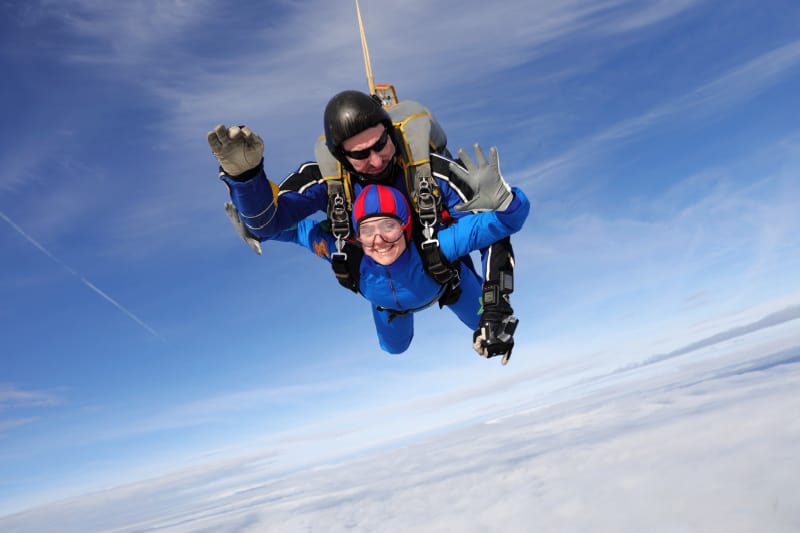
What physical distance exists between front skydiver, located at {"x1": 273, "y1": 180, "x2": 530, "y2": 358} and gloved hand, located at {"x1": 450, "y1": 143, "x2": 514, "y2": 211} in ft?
0.28

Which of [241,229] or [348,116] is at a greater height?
[348,116]

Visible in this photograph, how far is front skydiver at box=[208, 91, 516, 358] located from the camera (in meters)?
3.48

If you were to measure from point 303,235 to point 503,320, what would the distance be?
1830mm

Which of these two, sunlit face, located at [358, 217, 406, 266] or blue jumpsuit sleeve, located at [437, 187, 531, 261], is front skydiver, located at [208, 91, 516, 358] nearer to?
blue jumpsuit sleeve, located at [437, 187, 531, 261]

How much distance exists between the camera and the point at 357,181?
4121mm

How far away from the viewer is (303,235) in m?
A: 4.47

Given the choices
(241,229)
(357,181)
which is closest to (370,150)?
(357,181)

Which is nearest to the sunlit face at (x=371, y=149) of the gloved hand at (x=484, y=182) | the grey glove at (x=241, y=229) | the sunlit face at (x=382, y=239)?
the sunlit face at (x=382, y=239)

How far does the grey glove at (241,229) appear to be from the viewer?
13.1ft

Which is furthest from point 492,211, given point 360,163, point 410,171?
point 360,163

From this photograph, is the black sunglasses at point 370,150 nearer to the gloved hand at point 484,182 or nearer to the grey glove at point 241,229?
the gloved hand at point 484,182

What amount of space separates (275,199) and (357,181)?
0.67 meters

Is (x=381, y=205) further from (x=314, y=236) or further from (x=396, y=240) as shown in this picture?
(x=314, y=236)

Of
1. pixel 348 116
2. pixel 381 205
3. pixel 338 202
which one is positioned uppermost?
pixel 348 116
